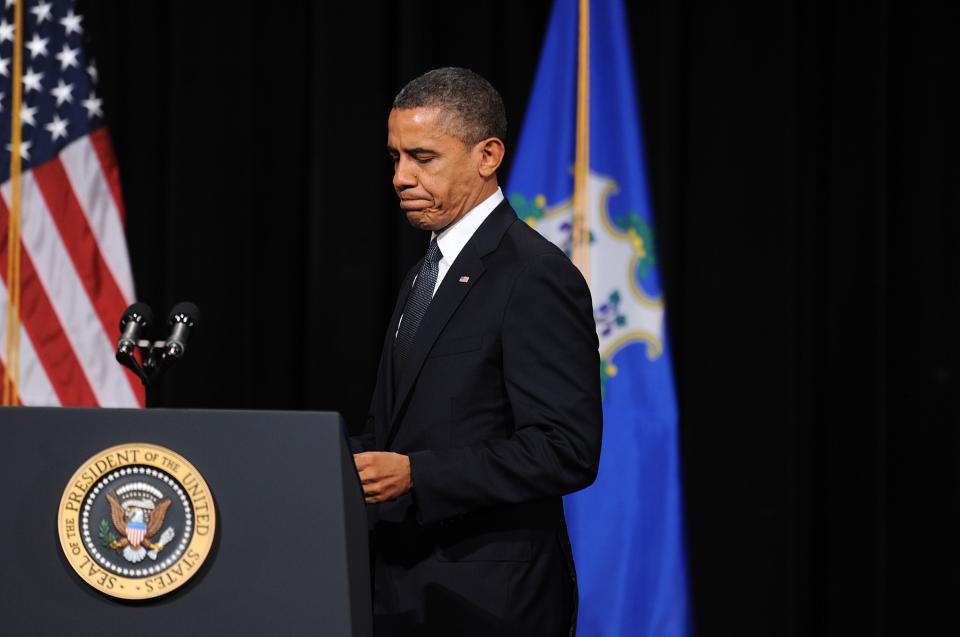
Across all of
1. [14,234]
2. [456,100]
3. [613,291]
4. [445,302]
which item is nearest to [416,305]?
[445,302]

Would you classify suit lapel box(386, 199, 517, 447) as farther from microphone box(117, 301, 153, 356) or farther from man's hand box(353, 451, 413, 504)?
microphone box(117, 301, 153, 356)

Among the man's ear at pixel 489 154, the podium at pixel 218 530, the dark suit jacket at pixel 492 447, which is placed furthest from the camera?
the man's ear at pixel 489 154

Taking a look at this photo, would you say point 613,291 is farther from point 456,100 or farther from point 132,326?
point 132,326

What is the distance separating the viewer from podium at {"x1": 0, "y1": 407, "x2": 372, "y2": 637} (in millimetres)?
1225

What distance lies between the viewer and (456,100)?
5.79 feet

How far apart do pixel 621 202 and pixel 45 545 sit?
256 centimetres

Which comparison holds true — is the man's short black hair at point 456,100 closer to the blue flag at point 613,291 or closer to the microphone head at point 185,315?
the microphone head at point 185,315

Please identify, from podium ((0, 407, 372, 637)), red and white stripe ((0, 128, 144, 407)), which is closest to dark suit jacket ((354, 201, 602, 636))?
podium ((0, 407, 372, 637))

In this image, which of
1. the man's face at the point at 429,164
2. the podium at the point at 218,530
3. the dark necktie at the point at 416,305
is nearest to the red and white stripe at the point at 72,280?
the dark necktie at the point at 416,305

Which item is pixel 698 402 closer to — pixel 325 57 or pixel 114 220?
pixel 325 57

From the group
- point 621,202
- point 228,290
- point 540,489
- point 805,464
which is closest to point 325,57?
point 228,290

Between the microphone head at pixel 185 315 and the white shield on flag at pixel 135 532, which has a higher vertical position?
the microphone head at pixel 185 315

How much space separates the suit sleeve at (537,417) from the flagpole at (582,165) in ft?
6.06

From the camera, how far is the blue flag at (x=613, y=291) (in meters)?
3.49
